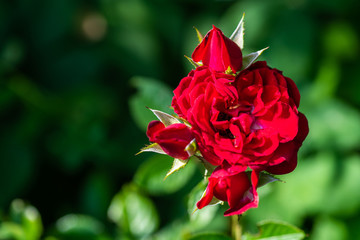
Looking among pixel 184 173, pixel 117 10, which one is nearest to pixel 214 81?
pixel 184 173

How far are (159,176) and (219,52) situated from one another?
46cm

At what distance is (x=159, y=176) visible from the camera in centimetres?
117

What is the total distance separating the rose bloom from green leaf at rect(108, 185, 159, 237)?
56 centimetres

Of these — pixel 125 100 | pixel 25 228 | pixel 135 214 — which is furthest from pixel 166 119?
pixel 125 100

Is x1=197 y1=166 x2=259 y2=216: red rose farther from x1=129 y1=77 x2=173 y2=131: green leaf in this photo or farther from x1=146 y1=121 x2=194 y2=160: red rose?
x1=129 y1=77 x2=173 y2=131: green leaf

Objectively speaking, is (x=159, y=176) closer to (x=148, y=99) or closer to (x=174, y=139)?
(x=148, y=99)

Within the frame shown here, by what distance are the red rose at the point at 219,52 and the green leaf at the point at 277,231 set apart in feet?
1.23

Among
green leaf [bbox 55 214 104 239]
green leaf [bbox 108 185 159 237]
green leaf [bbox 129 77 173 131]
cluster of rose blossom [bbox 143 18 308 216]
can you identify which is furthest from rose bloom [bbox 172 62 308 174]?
green leaf [bbox 55 214 104 239]

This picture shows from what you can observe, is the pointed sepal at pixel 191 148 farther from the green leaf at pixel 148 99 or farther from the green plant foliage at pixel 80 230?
the green plant foliage at pixel 80 230

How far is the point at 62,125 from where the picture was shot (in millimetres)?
1906

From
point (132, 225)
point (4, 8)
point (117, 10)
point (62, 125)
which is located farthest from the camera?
point (117, 10)

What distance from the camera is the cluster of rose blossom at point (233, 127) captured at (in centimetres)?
76

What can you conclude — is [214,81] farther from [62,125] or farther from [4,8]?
[4,8]

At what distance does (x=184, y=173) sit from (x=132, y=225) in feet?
0.84
